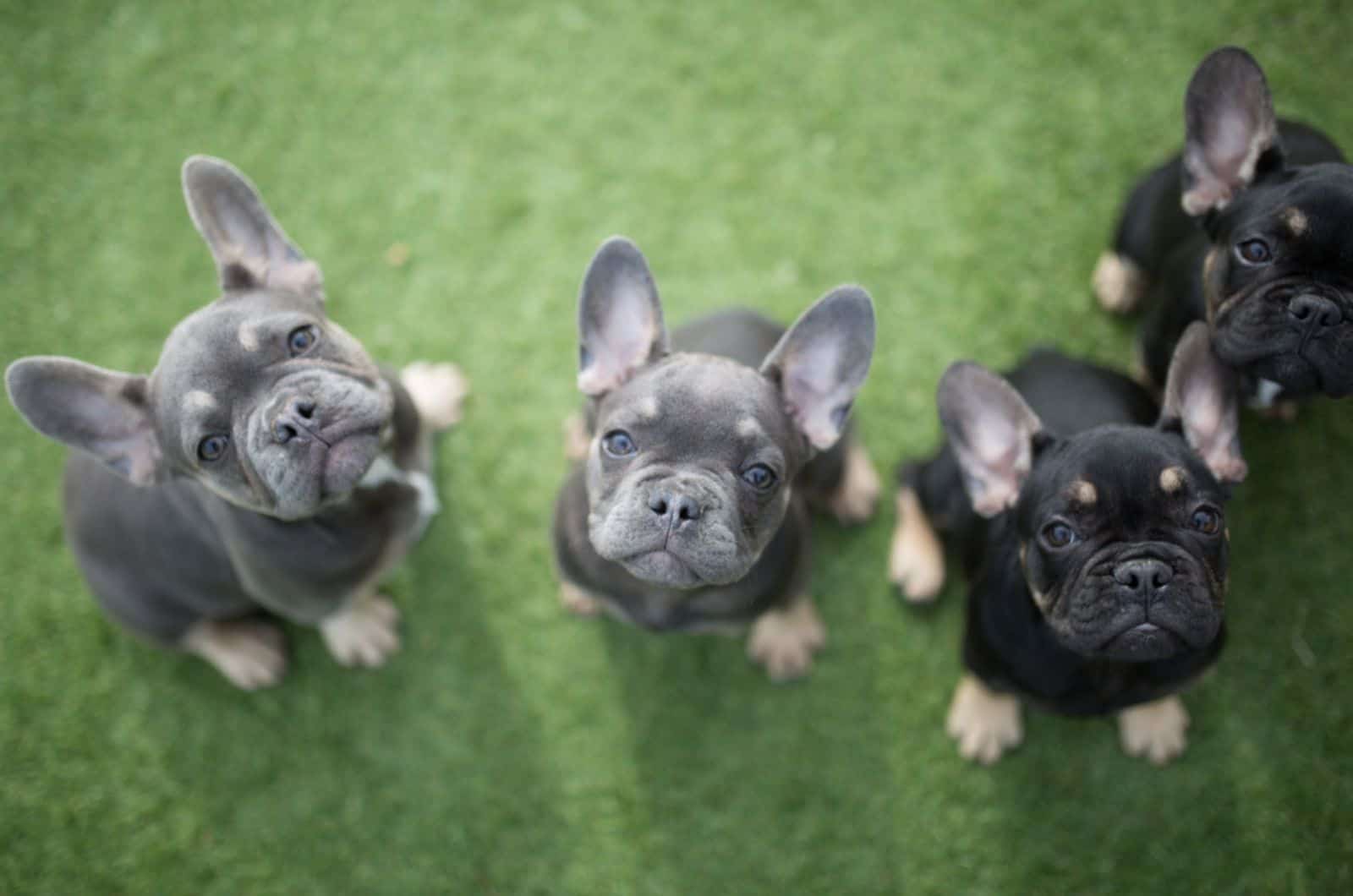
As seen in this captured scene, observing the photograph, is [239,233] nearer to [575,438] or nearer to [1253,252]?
[575,438]

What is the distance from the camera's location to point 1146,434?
3.52m

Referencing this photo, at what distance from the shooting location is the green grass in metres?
4.81

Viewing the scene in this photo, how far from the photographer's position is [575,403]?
538 cm

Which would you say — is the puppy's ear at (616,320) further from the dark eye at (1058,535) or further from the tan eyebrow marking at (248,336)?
the dark eye at (1058,535)

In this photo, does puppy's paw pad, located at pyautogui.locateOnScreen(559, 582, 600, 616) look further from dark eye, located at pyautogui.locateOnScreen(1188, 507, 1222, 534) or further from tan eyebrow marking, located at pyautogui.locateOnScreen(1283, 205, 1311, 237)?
tan eyebrow marking, located at pyautogui.locateOnScreen(1283, 205, 1311, 237)

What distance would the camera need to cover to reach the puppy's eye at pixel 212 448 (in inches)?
142

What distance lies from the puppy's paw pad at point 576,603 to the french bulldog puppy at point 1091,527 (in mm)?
1802

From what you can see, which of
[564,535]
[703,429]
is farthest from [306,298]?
[703,429]

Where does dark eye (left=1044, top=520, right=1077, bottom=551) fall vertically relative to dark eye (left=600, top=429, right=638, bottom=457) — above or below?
below

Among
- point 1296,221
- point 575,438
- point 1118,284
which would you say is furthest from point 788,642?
point 1296,221

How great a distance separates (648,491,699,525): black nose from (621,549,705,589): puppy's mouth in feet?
0.44

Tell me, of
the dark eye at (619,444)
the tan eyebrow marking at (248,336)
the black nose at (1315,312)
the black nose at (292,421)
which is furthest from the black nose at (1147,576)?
the tan eyebrow marking at (248,336)

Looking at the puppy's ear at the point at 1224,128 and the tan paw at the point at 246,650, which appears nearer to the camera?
the puppy's ear at the point at 1224,128

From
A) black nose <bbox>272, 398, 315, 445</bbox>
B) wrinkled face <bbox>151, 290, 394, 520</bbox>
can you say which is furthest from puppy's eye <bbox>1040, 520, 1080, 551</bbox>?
black nose <bbox>272, 398, 315, 445</bbox>
